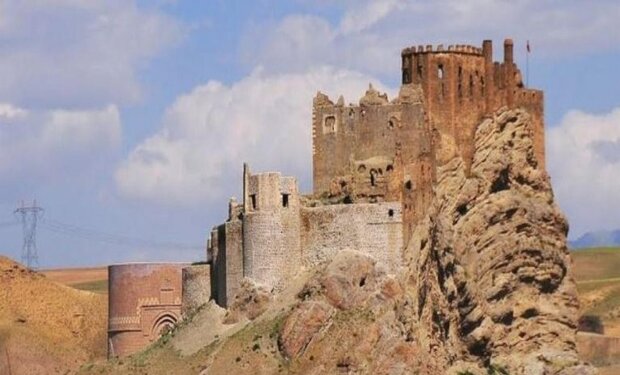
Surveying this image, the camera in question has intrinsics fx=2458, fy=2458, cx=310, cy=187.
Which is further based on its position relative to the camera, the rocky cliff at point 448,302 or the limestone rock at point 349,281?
the limestone rock at point 349,281

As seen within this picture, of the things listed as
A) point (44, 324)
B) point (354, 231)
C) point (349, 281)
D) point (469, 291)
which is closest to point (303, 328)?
point (349, 281)

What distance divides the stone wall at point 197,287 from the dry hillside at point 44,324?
795 inches

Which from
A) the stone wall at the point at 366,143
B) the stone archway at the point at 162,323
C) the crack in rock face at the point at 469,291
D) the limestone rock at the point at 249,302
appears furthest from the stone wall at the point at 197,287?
the crack in rock face at the point at 469,291

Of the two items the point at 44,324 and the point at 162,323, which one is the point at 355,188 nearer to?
the point at 162,323

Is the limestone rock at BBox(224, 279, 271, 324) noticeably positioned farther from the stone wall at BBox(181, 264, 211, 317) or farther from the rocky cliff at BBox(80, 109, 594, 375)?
the stone wall at BBox(181, 264, 211, 317)

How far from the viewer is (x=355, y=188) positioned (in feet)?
432

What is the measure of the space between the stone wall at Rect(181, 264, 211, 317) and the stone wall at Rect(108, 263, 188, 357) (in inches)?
108

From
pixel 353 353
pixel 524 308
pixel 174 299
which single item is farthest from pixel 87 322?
pixel 353 353

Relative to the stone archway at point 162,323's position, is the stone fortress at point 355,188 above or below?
above

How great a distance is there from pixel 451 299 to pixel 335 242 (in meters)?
9.41

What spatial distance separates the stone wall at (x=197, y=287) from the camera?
5418 inches

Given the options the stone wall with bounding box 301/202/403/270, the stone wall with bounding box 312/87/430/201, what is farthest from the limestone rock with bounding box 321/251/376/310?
the stone wall with bounding box 312/87/430/201

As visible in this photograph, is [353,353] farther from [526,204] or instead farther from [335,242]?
[526,204]

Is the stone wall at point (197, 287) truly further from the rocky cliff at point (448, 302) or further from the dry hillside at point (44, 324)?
the dry hillside at point (44, 324)
